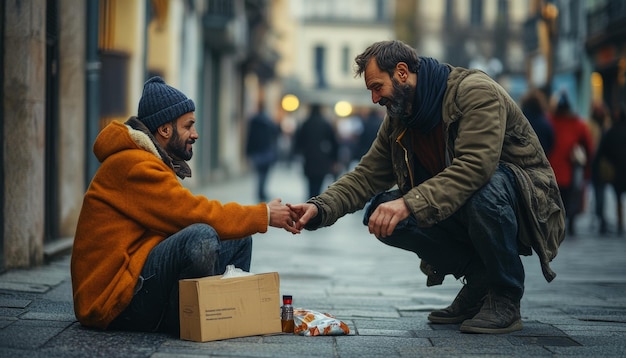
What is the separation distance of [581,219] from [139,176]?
13.8 meters

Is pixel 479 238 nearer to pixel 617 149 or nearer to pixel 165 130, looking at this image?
pixel 165 130

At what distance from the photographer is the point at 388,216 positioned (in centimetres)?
561

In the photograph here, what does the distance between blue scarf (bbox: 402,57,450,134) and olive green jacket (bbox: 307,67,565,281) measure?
5cm

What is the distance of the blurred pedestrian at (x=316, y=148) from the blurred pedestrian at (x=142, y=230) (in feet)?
42.2

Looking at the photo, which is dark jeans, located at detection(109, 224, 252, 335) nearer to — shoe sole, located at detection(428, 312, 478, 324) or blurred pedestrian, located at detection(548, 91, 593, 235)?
shoe sole, located at detection(428, 312, 478, 324)

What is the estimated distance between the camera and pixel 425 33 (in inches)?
2712

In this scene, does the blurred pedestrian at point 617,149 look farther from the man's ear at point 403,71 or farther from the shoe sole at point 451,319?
the man's ear at point 403,71

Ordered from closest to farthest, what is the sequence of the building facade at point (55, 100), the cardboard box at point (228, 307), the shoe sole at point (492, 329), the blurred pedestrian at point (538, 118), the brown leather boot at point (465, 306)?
the cardboard box at point (228, 307) → the shoe sole at point (492, 329) → the brown leather boot at point (465, 306) → the building facade at point (55, 100) → the blurred pedestrian at point (538, 118)

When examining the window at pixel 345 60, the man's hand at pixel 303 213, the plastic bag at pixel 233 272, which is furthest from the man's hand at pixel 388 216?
the window at pixel 345 60

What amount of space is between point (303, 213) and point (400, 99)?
773 mm

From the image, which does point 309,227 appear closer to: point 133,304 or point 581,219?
point 133,304

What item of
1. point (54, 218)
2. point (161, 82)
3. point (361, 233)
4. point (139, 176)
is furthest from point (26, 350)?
point (361, 233)

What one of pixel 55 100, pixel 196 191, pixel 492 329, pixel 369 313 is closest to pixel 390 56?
pixel 492 329

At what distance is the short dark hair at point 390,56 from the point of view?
590 cm
